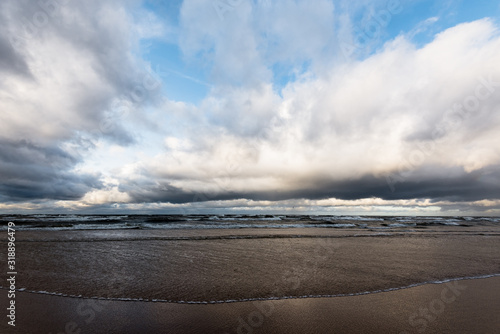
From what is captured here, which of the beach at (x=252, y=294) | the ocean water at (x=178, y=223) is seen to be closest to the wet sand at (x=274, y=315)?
the beach at (x=252, y=294)

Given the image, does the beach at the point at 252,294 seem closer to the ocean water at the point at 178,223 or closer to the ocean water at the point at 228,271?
the ocean water at the point at 228,271

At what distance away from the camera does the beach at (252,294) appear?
18.2 feet

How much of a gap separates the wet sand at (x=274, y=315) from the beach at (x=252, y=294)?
25 mm

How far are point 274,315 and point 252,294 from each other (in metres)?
1.66

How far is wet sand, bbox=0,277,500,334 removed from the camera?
533cm

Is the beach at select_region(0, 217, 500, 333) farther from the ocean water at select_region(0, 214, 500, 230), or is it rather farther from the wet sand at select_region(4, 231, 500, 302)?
the ocean water at select_region(0, 214, 500, 230)

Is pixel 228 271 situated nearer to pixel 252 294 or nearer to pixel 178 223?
pixel 252 294

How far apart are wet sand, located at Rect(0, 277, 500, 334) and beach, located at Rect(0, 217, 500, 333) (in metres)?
0.02

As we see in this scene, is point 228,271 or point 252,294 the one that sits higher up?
point 228,271

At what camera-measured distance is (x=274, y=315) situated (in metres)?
6.03

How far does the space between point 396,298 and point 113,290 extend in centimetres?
899

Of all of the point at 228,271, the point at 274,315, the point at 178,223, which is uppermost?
the point at 178,223

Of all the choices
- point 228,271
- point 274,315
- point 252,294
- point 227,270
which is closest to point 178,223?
point 227,270

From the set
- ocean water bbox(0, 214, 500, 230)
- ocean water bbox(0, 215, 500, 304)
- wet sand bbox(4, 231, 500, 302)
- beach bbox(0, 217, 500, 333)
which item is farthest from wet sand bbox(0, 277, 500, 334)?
ocean water bbox(0, 214, 500, 230)
